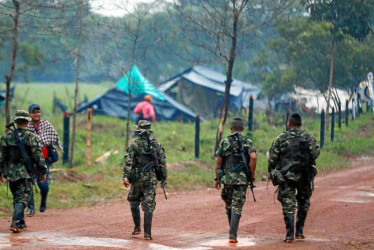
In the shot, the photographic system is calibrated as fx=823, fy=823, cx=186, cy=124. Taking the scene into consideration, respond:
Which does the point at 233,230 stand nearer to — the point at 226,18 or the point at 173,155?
the point at 226,18

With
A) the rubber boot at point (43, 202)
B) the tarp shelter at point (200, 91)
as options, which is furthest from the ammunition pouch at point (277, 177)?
the tarp shelter at point (200, 91)

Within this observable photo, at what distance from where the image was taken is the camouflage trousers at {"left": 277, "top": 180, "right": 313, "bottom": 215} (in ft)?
35.7

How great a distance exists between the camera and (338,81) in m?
34.4

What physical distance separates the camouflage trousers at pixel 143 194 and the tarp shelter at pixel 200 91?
31.5 m

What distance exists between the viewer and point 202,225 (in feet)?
41.2

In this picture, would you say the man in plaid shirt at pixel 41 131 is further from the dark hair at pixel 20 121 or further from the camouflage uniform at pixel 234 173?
the camouflage uniform at pixel 234 173

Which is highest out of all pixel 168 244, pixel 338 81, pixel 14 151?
pixel 338 81

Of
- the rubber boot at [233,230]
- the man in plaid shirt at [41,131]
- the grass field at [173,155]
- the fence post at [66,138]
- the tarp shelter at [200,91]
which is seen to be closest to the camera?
the rubber boot at [233,230]

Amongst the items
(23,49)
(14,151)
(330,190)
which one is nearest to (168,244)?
(14,151)

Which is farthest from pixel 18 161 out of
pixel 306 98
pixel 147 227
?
pixel 306 98

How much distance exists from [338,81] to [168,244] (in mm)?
25108

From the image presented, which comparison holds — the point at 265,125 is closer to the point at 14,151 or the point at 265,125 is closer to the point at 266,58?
the point at 266,58

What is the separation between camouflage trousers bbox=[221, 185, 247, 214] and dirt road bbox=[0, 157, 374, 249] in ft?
1.47

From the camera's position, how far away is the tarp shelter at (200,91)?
42.9m
